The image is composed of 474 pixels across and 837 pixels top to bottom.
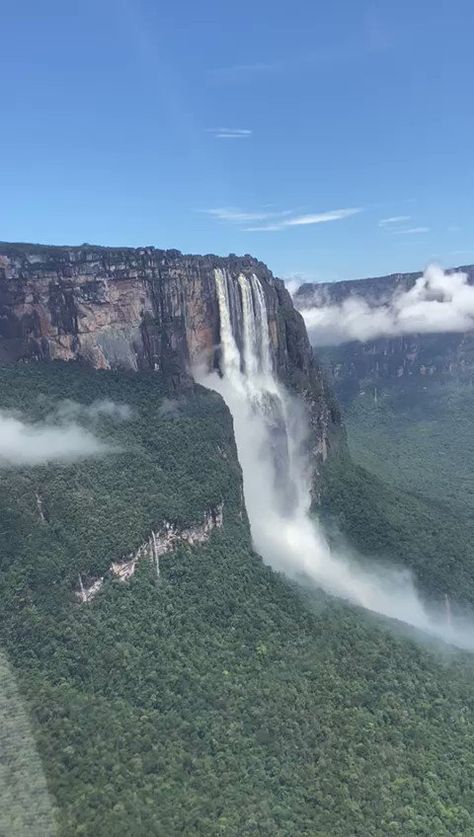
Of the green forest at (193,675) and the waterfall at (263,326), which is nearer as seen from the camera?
the green forest at (193,675)

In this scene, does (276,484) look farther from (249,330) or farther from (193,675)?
(193,675)

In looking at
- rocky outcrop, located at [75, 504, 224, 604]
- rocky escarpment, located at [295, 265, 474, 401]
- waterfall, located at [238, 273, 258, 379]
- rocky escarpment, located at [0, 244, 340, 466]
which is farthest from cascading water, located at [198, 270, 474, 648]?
rocky escarpment, located at [295, 265, 474, 401]

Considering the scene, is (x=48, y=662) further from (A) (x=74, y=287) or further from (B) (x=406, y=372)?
(B) (x=406, y=372)

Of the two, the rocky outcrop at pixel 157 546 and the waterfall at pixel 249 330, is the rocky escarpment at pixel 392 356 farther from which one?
the rocky outcrop at pixel 157 546

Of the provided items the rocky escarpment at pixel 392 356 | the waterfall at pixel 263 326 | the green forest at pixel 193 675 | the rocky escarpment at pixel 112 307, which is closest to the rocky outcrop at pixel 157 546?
the green forest at pixel 193 675

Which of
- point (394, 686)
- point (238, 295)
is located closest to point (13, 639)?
point (394, 686)

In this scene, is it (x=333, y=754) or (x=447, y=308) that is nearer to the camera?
(x=333, y=754)
